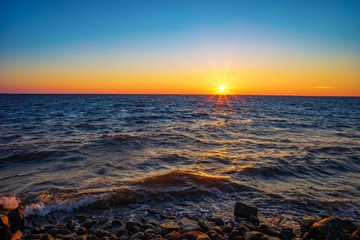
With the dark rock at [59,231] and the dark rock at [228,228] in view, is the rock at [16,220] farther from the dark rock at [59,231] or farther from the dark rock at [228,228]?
the dark rock at [228,228]

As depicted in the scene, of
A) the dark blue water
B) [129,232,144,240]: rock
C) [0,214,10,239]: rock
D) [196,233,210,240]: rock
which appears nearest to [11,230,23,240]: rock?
[0,214,10,239]: rock

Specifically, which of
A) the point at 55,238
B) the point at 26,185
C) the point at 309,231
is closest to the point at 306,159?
the point at 309,231

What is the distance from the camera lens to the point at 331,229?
4.86 meters

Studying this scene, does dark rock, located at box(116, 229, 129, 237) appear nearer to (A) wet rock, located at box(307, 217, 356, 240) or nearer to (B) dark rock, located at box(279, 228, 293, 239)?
(B) dark rock, located at box(279, 228, 293, 239)

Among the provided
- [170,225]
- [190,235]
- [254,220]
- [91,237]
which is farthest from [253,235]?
[91,237]

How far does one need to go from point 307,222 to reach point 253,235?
1582 millimetres

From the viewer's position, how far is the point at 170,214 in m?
6.20

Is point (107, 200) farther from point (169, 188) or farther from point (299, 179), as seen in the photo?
point (299, 179)

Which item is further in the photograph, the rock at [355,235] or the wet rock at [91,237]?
the wet rock at [91,237]

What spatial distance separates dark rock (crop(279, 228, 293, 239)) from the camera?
5152 millimetres

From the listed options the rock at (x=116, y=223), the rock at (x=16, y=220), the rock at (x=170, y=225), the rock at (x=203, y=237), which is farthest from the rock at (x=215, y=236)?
the rock at (x=16, y=220)

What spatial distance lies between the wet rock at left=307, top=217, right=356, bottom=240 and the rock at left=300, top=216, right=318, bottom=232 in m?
0.28

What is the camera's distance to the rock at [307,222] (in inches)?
212

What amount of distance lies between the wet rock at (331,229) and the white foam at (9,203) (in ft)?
23.9
